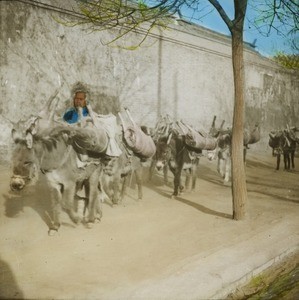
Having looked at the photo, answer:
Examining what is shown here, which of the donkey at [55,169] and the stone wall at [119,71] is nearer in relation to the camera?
the donkey at [55,169]

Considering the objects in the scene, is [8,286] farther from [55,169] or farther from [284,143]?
[284,143]

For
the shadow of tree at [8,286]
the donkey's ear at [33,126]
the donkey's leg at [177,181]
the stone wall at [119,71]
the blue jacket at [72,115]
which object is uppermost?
the stone wall at [119,71]

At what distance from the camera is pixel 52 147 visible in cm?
562

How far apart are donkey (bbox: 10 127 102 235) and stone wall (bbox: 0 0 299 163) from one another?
20.2ft

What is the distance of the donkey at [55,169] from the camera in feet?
16.7

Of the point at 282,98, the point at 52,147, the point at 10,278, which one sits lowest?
the point at 10,278

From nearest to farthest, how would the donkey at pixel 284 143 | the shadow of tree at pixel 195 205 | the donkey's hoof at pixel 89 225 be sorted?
the donkey's hoof at pixel 89 225 < the shadow of tree at pixel 195 205 < the donkey at pixel 284 143

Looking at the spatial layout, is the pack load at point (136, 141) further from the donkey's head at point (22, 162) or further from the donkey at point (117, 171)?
the donkey's head at point (22, 162)

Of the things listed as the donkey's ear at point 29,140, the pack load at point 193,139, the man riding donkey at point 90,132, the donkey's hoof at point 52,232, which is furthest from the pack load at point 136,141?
the donkey's ear at point 29,140

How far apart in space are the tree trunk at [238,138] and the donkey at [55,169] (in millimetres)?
2977

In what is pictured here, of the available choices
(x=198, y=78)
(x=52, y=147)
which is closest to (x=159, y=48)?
(x=198, y=78)

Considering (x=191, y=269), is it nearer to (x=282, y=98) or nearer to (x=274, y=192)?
(x=274, y=192)

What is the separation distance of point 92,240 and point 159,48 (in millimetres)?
12941

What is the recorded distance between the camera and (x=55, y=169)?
5.73 metres
